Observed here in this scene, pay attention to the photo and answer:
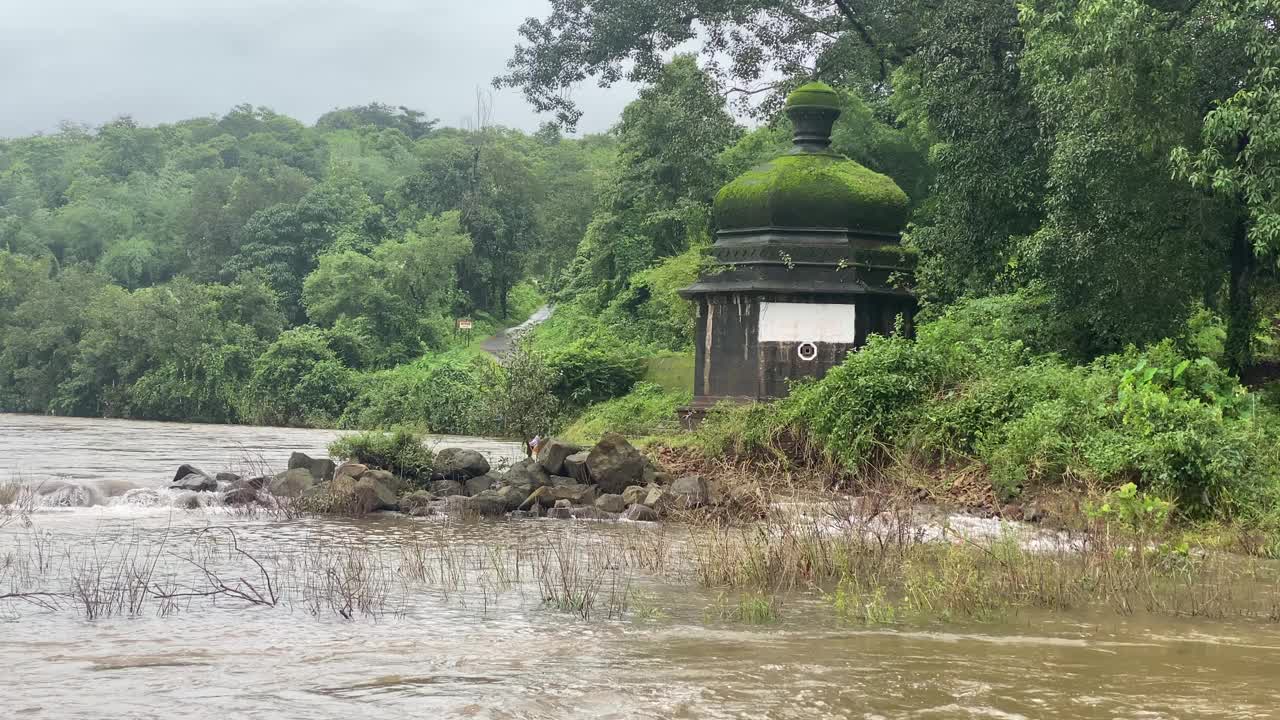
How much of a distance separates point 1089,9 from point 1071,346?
5634mm

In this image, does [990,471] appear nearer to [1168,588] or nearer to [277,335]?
[1168,588]

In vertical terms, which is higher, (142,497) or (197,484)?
(197,484)

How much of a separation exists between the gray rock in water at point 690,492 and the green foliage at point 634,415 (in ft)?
25.1

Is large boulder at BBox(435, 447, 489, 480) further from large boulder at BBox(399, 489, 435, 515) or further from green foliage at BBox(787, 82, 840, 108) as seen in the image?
green foliage at BBox(787, 82, 840, 108)

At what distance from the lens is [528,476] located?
18.2m

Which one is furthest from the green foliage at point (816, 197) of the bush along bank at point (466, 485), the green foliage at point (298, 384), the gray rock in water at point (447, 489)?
the green foliage at point (298, 384)

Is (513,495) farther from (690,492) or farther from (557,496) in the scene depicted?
(690,492)

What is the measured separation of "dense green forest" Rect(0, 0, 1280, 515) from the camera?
1702 centimetres

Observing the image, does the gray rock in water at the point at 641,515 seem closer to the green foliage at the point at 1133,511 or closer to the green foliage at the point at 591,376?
the green foliage at the point at 1133,511

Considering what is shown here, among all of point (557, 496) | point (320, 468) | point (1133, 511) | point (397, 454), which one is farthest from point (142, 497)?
point (1133, 511)

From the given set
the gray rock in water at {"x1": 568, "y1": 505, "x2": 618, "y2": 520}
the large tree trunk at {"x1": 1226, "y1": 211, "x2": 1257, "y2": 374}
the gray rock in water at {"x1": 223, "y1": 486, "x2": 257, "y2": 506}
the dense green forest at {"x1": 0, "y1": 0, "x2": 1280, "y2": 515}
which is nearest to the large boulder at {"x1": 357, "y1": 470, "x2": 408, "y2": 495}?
the gray rock in water at {"x1": 223, "y1": 486, "x2": 257, "y2": 506}

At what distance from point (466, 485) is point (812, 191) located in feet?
25.4

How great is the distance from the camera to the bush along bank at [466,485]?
55.8ft

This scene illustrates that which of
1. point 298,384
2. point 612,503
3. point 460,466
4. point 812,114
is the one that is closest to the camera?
point 612,503
